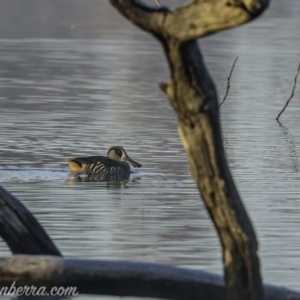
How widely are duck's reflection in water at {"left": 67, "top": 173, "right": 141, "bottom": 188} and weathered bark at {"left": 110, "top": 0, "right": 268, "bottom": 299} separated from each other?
7.12 meters

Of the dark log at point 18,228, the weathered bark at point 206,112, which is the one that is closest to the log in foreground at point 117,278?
the dark log at point 18,228

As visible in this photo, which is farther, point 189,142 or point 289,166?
point 289,166

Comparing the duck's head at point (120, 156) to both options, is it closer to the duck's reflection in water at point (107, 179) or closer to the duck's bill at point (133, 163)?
the duck's bill at point (133, 163)

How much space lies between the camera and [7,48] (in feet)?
128

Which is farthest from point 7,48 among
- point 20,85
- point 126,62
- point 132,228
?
point 132,228

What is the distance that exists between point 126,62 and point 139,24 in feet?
86.3

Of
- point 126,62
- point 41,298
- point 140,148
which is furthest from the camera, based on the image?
point 126,62

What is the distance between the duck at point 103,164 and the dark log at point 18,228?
21.0 ft

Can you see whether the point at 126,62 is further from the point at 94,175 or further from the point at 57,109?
the point at 94,175

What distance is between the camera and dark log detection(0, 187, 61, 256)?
870 centimetres

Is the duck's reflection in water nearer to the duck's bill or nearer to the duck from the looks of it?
the duck

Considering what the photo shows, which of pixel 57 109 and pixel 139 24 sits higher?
pixel 139 24

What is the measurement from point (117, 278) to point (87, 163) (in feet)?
22.8

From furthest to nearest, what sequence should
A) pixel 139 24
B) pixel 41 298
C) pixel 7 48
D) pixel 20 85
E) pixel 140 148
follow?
pixel 7 48 < pixel 20 85 < pixel 140 148 < pixel 41 298 < pixel 139 24
